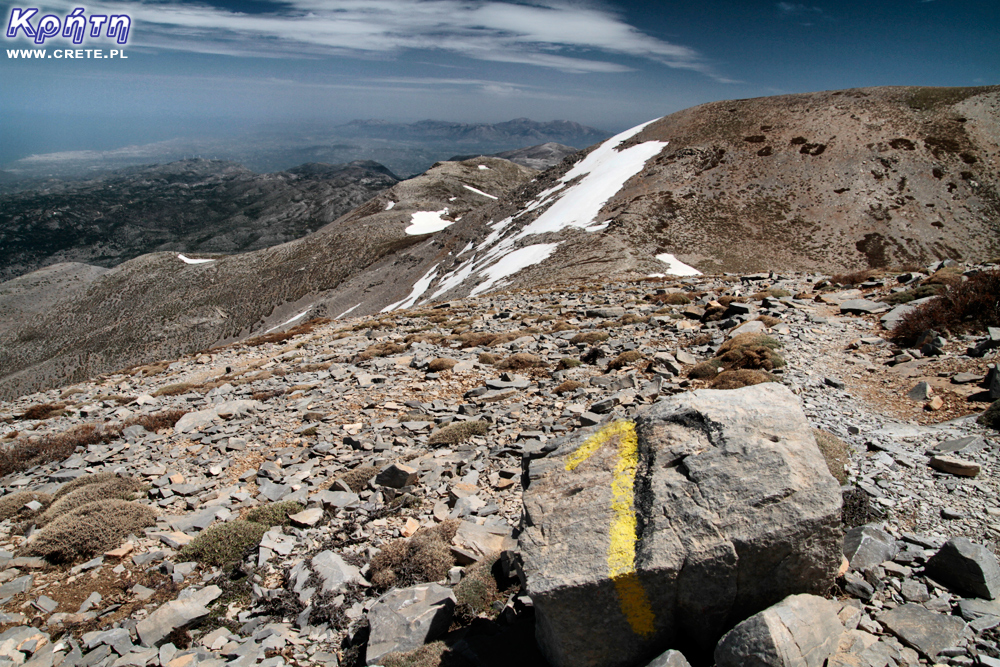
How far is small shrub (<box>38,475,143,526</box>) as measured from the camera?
31.0 feet

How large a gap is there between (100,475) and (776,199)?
68.6 m

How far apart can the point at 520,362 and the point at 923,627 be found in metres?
12.1

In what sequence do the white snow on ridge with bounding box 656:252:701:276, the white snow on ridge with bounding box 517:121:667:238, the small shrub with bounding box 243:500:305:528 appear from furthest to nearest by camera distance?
the white snow on ridge with bounding box 517:121:667:238 → the white snow on ridge with bounding box 656:252:701:276 → the small shrub with bounding box 243:500:305:528

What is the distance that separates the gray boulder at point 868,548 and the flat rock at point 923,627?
1.86 ft

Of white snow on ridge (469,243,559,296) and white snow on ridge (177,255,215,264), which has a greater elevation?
white snow on ridge (469,243,559,296)

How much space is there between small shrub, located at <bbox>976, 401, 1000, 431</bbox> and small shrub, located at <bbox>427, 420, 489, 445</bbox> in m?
8.99

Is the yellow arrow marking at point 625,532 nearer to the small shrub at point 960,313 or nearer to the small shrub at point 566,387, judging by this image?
the small shrub at point 566,387

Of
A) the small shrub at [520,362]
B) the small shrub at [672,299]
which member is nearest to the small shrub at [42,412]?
the small shrub at [520,362]

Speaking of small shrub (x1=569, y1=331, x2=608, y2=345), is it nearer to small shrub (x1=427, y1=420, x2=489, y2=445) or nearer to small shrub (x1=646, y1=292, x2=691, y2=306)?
small shrub (x1=646, y1=292, x2=691, y2=306)

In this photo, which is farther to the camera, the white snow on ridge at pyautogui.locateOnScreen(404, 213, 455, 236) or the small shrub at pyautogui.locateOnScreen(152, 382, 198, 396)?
the white snow on ridge at pyautogui.locateOnScreen(404, 213, 455, 236)

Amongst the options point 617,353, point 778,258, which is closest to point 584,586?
point 617,353

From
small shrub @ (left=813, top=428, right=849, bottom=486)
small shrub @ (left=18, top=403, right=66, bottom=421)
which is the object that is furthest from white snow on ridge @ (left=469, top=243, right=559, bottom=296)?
small shrub @ (left=813, top=428, right=849, bottom=486)

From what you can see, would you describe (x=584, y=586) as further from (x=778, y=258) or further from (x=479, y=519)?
(x=778, y=258)

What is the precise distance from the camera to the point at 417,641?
5738 millimetres
